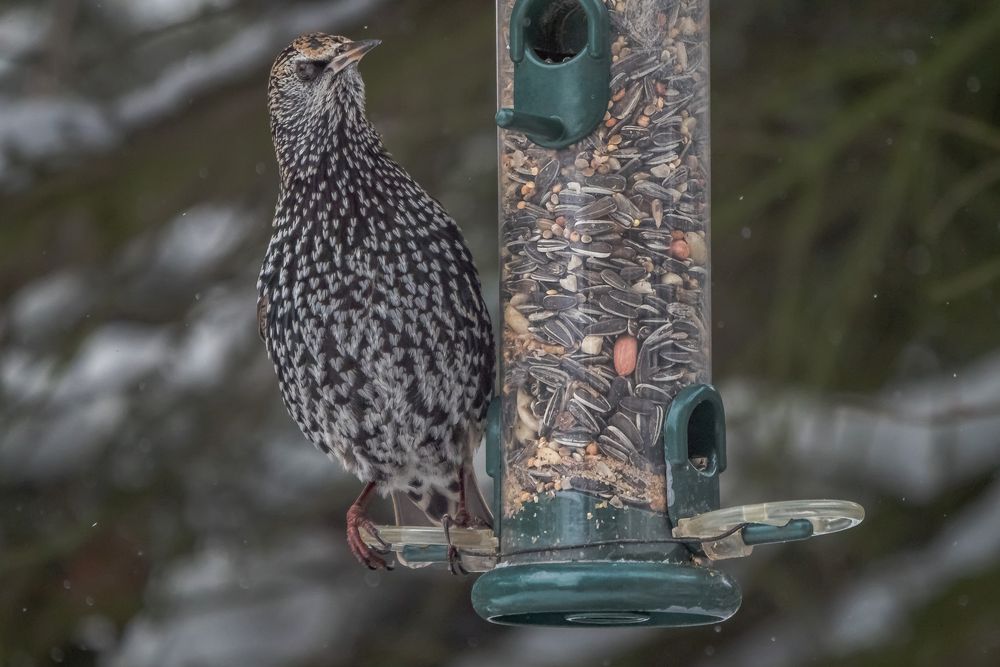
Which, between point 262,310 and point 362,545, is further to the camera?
point 262,310

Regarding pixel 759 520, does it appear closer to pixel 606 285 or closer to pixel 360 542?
pixel 606 285

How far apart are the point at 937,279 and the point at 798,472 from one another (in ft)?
2.81

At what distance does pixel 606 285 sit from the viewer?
513cm

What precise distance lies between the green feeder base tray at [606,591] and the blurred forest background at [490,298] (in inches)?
65.7

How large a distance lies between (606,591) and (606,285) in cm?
84

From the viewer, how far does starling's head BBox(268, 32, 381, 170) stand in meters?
5.59

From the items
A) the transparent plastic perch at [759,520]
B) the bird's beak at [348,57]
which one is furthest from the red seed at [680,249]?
the bird's beak at [348,57]

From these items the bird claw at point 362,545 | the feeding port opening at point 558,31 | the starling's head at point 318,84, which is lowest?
the bird claw at point 362,545

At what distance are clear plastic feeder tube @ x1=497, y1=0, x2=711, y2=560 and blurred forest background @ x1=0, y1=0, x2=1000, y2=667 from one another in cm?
126

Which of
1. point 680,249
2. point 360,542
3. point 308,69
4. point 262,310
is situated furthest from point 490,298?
point 680,249

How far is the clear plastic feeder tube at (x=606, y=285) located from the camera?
5.07m

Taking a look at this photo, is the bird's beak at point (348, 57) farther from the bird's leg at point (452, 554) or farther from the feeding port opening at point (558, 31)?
the bird's leg at point (452, 554)

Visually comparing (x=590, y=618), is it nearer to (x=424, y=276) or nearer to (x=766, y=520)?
(x=766, y=520)

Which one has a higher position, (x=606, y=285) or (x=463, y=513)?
(x=606, y=285)
